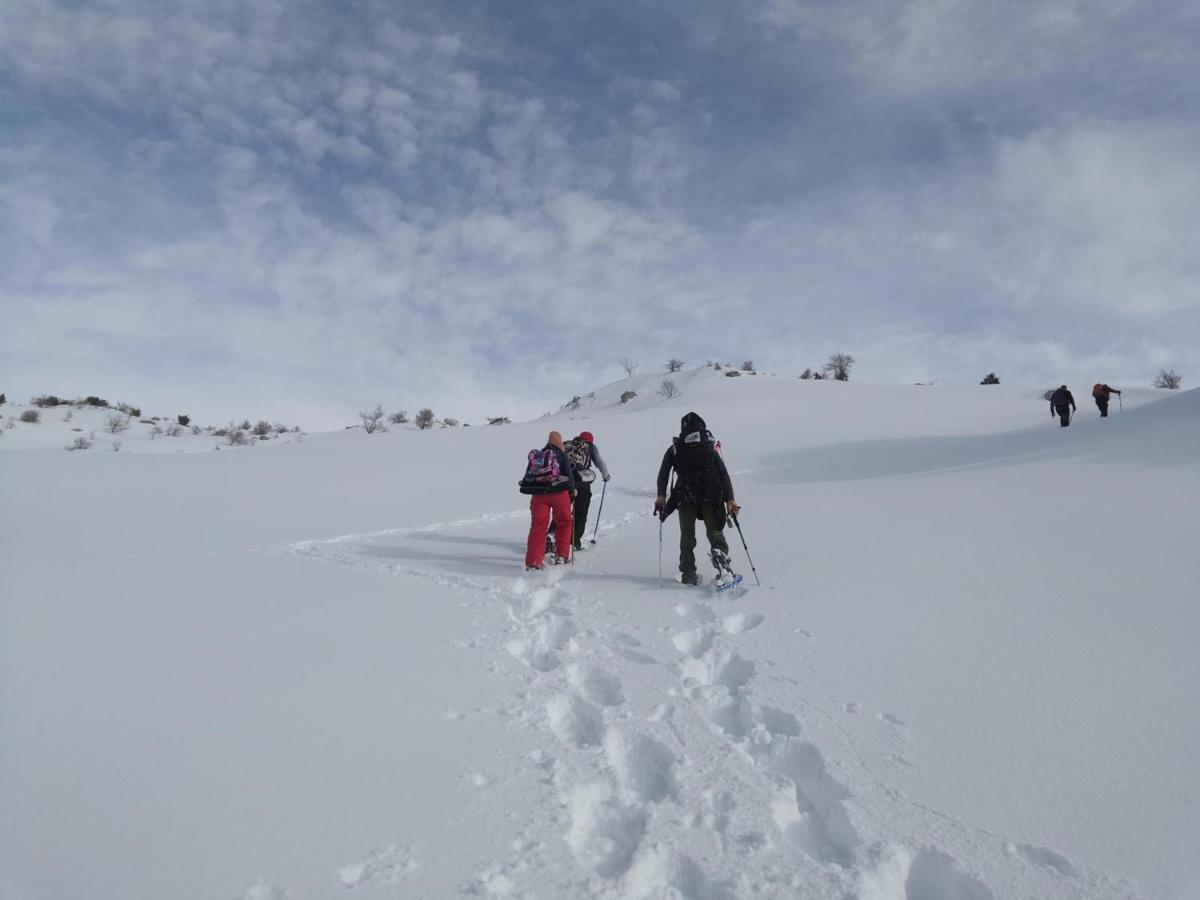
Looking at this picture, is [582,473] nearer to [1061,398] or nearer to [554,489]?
[554,489]

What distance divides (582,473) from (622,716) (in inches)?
221

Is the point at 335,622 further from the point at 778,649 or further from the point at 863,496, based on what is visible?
the point at 863,496

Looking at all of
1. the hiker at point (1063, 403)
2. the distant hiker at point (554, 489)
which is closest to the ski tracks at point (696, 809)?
the distant hiker at point (554, 489)

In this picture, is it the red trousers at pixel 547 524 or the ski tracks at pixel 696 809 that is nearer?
the ski tracks at pixel 696 809

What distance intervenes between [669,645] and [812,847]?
2075 mm

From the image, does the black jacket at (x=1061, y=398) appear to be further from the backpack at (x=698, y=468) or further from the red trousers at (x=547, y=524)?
the red trousers at (x=547, y=524)

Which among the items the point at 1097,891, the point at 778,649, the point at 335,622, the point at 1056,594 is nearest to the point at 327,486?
the point at 335,622

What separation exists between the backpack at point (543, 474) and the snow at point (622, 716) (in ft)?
3.38

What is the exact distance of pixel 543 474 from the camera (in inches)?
293

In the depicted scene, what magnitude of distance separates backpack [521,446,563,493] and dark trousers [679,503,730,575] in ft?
5.70

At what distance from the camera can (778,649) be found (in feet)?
14.0

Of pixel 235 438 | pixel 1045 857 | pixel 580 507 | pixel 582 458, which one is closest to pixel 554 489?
pixel 580 507

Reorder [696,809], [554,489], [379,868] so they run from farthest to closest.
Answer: [554,489] → [696,809] → [379,868]

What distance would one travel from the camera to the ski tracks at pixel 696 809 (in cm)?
221
